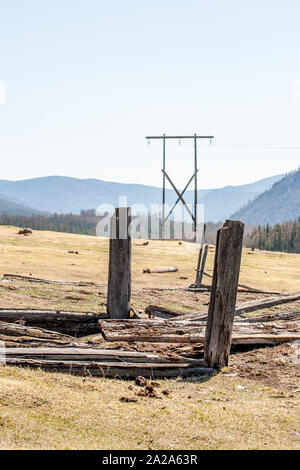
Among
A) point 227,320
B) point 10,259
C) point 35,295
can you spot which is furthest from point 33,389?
point 10,259

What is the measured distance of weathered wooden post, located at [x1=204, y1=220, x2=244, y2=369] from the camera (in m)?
8.16

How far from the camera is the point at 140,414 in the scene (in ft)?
20.0

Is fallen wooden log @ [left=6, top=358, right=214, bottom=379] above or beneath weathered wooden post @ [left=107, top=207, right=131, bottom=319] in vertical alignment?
beneath

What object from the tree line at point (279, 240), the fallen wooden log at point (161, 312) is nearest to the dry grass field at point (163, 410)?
the fallen wooden log at point (161, 312)

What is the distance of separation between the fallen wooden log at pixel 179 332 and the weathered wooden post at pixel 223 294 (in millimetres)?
828

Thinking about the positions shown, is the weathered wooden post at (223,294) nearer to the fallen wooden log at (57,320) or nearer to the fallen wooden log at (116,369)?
the fallen wooden log at (116,369)

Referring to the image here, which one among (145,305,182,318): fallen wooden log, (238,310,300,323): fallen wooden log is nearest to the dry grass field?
(238,310,300,323): fallen wooden log

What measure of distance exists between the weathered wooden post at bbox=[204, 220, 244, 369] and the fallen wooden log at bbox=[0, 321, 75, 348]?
2.41m

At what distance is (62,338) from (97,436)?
432 cm

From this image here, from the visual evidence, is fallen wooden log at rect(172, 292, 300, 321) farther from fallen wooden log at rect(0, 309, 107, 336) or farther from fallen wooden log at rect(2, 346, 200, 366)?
fallen wooden log at rect(2, 346, 200, 366)

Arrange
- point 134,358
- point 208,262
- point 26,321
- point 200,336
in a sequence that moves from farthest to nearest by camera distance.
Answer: point 208,262 → point 26,321 → point 200,336 → point 134,358

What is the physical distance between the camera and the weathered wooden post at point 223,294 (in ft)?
26.8

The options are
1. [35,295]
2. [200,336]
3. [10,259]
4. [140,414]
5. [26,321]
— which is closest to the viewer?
[140,414]

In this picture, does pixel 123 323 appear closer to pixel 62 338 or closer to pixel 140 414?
pixel 62 338
